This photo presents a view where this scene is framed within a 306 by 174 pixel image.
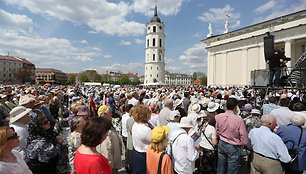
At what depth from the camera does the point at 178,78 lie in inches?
7549

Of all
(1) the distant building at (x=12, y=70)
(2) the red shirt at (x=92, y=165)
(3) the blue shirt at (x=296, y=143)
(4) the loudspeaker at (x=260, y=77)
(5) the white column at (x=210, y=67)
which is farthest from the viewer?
(1) the distant building at (x=12, y=70)

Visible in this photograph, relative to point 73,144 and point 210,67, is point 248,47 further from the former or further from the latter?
point 73,144

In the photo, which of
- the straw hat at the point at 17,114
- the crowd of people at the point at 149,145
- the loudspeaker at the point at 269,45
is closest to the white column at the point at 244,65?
the loudspeaker at the point at 269,45

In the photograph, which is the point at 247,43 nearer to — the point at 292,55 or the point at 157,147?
the point at 292,55

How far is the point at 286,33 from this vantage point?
3681 cm

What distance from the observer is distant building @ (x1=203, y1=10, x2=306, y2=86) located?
3700 cm

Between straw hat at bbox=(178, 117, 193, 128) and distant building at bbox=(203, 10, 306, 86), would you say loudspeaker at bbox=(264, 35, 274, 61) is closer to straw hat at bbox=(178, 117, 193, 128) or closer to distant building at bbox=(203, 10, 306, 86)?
straw hat at bbox=(178, 117, 193, 128)

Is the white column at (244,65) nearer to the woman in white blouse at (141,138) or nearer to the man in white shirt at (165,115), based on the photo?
the man in white shirt at (165,115)

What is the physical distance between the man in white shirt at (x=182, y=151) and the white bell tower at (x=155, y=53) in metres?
87.3

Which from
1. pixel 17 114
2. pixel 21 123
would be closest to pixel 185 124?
pixel 21 123

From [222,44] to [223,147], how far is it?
5042 cm

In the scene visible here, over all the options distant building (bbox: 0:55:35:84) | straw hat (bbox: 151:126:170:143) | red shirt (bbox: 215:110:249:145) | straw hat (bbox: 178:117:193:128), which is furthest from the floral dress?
distant building (bbox: 0:55:35:84)

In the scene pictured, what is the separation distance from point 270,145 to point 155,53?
3533 inches

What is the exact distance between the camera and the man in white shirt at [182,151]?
3.89 metres
